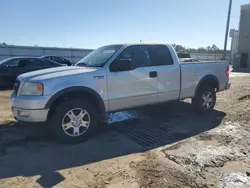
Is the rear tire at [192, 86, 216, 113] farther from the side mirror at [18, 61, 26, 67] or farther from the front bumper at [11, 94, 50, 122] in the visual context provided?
the side mirror at [18, 61, 26, 67]

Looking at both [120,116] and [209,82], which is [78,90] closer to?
[120,116]

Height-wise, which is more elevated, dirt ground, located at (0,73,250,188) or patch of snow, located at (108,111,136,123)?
dirt ground, located at (0,73,250,188)

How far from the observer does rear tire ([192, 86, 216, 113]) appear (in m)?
7.12

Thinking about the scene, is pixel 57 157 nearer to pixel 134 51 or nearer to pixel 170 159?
pixel 170 159

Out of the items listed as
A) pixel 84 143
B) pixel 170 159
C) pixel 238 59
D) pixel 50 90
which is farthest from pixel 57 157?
pixel 238 59

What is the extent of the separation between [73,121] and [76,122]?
0.07 m

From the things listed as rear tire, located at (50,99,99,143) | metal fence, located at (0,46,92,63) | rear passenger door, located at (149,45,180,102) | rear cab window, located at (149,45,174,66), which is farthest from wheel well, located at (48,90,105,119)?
Answer: metal fence, located at (0,46,92,63)

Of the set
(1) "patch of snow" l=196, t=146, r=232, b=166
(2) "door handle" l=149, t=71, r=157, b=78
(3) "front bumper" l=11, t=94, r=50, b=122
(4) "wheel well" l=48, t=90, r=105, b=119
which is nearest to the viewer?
(1) "patch of snow" l=196, t=146, r=232, b=166

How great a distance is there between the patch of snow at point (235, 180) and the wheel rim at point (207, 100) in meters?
3.65

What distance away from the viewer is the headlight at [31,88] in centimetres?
461

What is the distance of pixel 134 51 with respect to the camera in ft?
19.1

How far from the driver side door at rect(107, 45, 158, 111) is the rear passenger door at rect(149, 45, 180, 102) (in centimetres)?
15

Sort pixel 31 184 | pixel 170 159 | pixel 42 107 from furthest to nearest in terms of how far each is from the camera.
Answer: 1. pixel 42 107
2. pixel 170 159
3. pixel 31 184

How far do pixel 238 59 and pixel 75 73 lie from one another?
1273 inches
